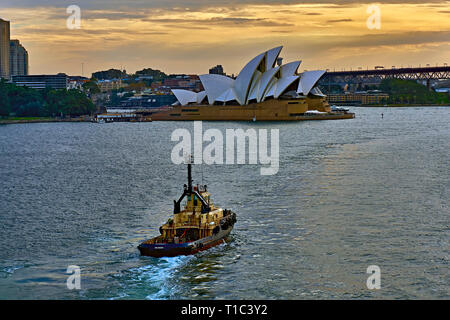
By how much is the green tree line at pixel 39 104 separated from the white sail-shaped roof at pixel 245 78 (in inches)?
1037

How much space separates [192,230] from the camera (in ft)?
53.4

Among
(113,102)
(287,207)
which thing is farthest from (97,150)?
(113,102)

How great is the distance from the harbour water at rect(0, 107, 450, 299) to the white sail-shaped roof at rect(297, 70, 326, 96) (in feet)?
139

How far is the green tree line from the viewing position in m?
90.3

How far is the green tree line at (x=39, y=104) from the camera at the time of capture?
90.3 meters

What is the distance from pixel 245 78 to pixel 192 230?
55.7 meters

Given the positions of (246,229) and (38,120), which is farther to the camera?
(38,120)

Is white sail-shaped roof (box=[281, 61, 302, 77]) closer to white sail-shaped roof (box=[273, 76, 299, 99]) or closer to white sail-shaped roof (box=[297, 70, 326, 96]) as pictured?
white sail-shaped roof (box=[273, 76, 299, 99])

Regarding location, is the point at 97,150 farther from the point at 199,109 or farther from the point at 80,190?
the point at 199,109

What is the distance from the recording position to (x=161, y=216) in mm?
19703

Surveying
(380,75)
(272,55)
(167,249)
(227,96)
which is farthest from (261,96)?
(380,75)

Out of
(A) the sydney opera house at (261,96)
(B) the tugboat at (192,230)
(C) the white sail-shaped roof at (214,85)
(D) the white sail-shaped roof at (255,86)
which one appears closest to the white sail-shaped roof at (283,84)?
(A) the sydney opera house at (261,96)

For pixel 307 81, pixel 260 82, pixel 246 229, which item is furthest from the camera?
pixel 307 81

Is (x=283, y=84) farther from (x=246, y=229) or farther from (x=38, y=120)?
(x=246, y=229)
